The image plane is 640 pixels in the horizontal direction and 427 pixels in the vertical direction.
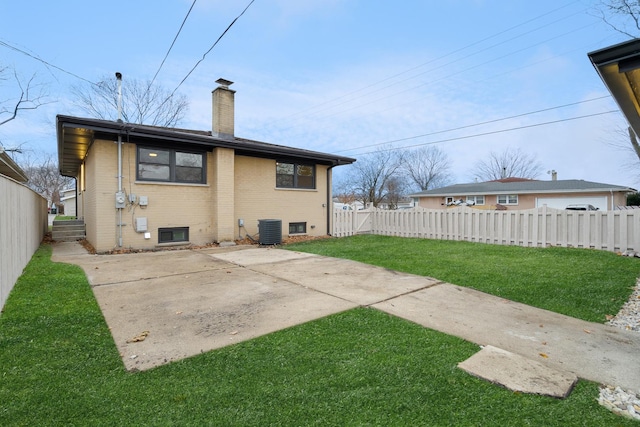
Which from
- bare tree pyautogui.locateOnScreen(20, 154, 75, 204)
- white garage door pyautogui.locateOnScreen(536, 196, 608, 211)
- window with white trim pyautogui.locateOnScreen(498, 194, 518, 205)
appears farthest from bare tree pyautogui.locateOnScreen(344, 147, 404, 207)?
bare tree pyautogui.locateOnScreen(20, 154, 75, 204)

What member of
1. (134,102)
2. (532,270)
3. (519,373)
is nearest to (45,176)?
(134,102)

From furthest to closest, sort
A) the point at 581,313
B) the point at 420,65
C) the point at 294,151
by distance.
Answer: the point at 420,65
the point at 294,151
the point at 581,313

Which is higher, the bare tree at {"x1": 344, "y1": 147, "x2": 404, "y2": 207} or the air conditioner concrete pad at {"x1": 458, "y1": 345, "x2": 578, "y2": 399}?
the bare tree at {"x1": 344, "y1": 147, "x2": 404, "y2": 207}

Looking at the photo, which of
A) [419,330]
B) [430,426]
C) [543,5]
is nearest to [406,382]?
[430,426]

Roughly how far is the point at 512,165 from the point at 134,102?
4836 centimetres

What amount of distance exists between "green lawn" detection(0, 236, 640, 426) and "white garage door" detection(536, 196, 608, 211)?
2579 cm

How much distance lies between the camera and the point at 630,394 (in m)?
2.46

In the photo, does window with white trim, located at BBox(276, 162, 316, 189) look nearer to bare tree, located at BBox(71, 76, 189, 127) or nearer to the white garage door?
bare tree, located at BBox(71, 76, 189, 127)

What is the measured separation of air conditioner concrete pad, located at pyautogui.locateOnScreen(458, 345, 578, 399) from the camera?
248 cm

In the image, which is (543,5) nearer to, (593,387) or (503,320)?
(503,320)

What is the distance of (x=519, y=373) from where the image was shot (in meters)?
2.69

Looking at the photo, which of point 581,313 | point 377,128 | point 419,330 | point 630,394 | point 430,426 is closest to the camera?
point 430,426

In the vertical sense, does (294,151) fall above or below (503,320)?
above

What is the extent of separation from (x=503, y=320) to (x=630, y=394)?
1524mm
